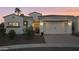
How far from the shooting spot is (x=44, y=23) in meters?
31.0

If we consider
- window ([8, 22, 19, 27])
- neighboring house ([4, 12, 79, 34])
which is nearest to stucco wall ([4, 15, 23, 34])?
neighboring house ([4, 12, 79, 34])

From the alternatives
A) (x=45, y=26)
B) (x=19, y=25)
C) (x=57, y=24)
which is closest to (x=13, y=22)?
(x=19, y=25)

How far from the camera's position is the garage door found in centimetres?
3127

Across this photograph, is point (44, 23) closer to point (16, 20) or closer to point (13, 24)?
point (16, 20)

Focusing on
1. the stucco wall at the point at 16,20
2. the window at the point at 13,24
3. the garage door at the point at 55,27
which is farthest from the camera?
the garage door at the point at 55,27

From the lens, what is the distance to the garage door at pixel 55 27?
31266mm

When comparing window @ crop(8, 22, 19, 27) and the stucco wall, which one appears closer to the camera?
the stucco wall

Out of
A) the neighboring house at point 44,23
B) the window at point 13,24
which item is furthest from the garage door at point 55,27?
the window at point 13,24

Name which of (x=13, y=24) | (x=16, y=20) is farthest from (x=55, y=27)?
(x=13, y=24)

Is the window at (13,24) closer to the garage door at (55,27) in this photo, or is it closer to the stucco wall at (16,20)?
the stucco wall at (16,20)

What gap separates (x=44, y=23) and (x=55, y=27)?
2164mm

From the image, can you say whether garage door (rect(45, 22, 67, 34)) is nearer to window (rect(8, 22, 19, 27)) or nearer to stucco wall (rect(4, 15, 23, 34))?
stucco wall (rect(4, 15, 23, 34))

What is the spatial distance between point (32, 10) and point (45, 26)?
3709 millimetres
